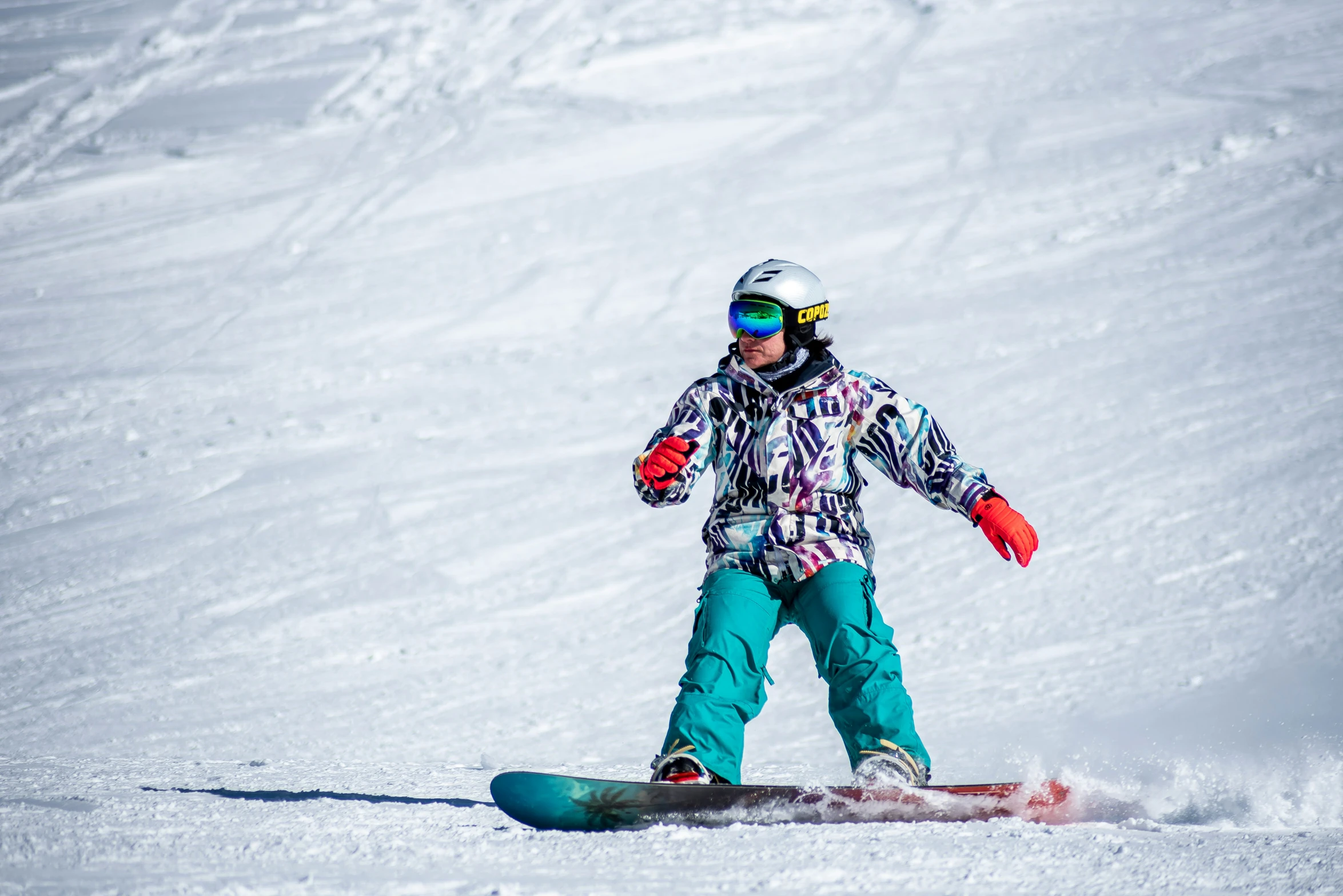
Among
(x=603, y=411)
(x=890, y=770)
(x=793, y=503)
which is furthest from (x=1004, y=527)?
(x=603, y=411)

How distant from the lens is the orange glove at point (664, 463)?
305 cm

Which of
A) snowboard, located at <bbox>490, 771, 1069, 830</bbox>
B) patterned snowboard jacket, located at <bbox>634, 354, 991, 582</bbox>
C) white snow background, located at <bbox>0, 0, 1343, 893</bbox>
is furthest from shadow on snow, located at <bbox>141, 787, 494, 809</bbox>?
patterned snowboard jacket, located at <bbox>634, 354, 991, 582</bbox>

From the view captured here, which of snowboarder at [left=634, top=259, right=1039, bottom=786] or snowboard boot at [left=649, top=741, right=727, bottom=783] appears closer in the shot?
snowboard boot at [left=649, top=741, right=727, bottom=783]

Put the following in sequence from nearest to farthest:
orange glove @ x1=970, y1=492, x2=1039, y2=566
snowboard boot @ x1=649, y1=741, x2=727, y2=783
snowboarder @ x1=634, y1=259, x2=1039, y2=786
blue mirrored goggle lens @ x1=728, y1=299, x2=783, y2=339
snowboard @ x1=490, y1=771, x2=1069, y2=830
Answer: snowboard @ x1=490, y1=771, x2=1069, y2=830
snowboard boot @ x1=649, y1=741, x2=727, y2=783
snowboarder @ x1=634, y1=259, x2=1039, y2=786
orange glove @ x1=970, y1=492, x2=1039, y2=566
blue mirrored goggle lens @ x1=728, y1=299, x2=783, y2=339

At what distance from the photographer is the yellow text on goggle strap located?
316 centimetres

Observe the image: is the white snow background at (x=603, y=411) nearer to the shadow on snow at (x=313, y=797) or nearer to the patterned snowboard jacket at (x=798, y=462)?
the shadow on snow at (x=313, y=797)

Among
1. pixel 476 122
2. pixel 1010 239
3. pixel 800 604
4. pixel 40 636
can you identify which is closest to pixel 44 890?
pixel 800 604

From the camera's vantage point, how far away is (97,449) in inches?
348

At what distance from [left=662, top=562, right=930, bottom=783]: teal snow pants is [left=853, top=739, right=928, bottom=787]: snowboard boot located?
0.06ft

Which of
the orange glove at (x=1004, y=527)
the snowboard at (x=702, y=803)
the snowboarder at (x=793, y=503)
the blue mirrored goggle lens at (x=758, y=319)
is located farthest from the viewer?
the blue mirrored goggle lens at (x=758, y=319)

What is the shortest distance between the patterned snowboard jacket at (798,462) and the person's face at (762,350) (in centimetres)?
3

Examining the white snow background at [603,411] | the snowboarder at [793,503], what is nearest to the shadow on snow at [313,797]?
the white snow background at [603,411]

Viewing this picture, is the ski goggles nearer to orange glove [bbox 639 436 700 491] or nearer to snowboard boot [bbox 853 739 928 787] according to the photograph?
orange glove [bbox 639 436 700 491]

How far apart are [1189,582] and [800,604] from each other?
399 centimetres
